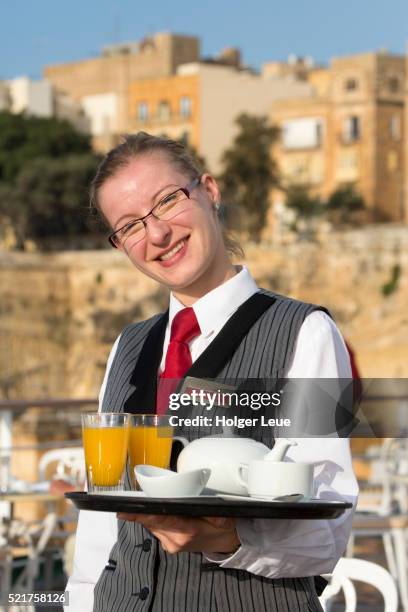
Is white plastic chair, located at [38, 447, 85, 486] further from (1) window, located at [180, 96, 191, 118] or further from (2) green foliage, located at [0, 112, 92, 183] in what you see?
(1) window, located at [180, 96, 191, 118]

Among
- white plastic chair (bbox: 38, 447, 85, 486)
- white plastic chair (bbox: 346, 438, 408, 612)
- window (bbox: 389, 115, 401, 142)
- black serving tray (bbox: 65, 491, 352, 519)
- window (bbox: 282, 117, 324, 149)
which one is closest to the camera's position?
black serving tray (bbox: 65, 491, 352, 519)

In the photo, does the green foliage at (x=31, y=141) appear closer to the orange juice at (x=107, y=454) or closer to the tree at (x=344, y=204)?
the tree at (x=344, y=204)

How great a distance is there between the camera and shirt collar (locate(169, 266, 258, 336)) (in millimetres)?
2049

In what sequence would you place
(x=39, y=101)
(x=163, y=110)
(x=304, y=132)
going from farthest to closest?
(x=39, y=101)
(x=163, y=110)
(x=304, y=132)

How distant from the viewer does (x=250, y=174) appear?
46.8 metres

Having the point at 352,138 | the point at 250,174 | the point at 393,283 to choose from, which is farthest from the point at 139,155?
the point at 352,138

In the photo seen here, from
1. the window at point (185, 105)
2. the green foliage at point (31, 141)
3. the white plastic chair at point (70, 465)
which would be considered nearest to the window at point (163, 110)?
the window at point (185, 105)

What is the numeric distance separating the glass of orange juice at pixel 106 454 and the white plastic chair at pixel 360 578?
118 cm

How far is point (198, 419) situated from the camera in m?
1.93

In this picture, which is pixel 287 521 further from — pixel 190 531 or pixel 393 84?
pixel 393 84

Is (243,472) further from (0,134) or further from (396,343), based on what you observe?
(0,134)

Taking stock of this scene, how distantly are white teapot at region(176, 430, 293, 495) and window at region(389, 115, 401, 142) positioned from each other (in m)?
50.5

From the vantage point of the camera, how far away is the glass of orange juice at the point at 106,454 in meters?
1.81

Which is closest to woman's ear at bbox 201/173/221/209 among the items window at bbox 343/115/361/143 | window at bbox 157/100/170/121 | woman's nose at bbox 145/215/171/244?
woman's nose at bbox 145/215/171/244
